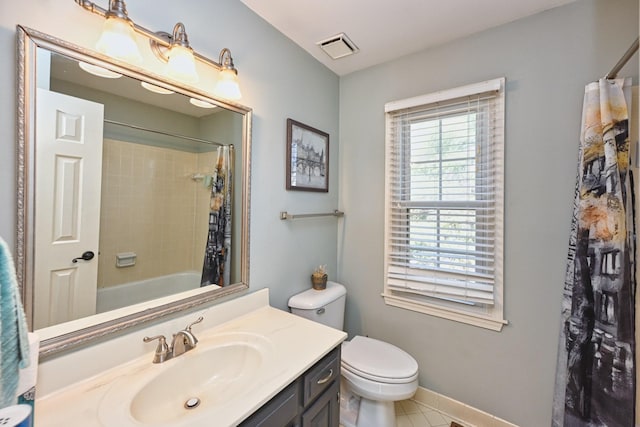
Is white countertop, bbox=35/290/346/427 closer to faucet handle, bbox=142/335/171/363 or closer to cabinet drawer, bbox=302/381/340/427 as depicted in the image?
faucet handle, bbox=142/335/171/363

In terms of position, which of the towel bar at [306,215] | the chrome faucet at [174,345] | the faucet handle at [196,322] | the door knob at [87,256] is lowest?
the chrome faucet at [174,345]

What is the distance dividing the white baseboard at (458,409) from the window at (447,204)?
0.52 m

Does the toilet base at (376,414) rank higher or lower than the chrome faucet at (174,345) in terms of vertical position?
lower

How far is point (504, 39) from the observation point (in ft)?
4.84

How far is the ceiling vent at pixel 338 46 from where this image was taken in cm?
158

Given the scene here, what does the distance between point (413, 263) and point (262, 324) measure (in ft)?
3.41

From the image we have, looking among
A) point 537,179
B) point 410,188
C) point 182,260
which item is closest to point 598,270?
point 537,179

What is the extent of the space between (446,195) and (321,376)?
124cm

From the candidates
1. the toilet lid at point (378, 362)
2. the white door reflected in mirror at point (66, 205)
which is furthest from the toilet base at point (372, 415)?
the white door reflected in mirror at point (66, 205)

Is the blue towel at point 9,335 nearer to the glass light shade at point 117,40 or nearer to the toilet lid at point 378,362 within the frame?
the glass light shade at point 117,40

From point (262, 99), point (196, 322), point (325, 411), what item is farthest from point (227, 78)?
point (325, 411)

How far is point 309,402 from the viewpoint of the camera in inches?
38.9

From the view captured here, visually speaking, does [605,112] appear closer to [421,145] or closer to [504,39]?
[504,39]

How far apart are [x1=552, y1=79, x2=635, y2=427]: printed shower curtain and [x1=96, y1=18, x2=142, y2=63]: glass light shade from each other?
74.1 inches
